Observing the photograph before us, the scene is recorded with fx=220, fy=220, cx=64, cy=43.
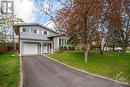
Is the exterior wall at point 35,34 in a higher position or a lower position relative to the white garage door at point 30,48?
higher

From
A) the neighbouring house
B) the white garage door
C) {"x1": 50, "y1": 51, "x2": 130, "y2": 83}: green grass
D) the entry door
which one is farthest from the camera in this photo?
the entry door

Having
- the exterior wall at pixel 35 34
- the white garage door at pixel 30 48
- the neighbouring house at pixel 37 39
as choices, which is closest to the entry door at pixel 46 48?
the neighbouring house at pixel 37 39

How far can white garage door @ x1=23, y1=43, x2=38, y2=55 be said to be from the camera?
41.5m

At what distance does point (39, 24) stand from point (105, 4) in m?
20.2

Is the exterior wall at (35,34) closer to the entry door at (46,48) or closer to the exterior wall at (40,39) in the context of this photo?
the exterior wall at (40,39)

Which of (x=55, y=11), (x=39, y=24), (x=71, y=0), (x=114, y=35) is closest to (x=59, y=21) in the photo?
(x=55, y=11)

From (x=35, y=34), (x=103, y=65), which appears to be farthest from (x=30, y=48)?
(x=103, y=65)

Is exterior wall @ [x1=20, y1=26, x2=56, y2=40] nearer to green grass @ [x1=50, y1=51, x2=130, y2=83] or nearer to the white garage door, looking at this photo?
the white garage door

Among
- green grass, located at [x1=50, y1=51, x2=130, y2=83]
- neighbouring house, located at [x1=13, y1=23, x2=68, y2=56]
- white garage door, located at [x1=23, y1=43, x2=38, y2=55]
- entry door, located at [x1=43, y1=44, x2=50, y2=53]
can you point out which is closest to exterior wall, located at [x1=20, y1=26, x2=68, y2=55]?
neighbouring house, located at [x1=13, y1=23, x2=68, y2=56]

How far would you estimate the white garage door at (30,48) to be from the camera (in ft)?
136

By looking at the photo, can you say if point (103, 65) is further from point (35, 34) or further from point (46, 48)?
point (46, 48)

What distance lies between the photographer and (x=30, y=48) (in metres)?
42.4

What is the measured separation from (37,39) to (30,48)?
2.21m

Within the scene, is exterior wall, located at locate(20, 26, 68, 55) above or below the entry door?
above
